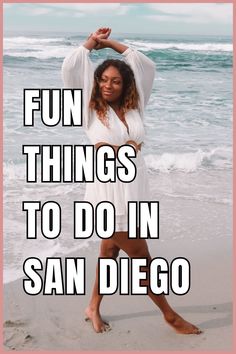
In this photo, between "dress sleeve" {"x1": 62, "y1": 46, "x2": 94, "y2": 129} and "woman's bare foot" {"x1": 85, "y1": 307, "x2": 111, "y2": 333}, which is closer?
"dress sleeve" {"x1": 62, "y1": 46, "x2": 94, "y2": 129}

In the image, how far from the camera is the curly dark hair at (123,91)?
9.09 ft

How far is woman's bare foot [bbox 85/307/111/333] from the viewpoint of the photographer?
2.96 meters

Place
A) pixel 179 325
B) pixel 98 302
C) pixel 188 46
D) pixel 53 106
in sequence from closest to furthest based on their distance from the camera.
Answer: pixel 179 325 → pixel 98 302 → pixel 53 106 → pixel 188 46

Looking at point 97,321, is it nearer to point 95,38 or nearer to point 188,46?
point 95,38

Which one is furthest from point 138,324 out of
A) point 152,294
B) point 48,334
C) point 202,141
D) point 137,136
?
point 202,141

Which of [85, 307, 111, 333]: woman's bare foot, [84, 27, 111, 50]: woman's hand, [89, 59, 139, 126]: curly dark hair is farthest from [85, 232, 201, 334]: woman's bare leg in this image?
[84, 27, 111, 50]: woman's hand

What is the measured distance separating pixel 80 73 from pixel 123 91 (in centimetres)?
25

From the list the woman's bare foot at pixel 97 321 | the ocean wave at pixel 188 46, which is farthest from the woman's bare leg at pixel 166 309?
the ocean wave at pixel 188 46

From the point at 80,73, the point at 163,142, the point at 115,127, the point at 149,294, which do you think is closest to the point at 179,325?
the point at 149,294

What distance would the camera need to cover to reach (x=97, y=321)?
9.77 feet

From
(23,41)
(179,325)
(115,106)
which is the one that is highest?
(23,41)

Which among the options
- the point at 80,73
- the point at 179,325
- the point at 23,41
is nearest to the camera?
the point at 80,73

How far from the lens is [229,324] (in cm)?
300

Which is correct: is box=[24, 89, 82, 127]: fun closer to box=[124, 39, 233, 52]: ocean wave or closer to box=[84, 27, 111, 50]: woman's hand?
box=[84, 27, 111, 50]: woman's hand
